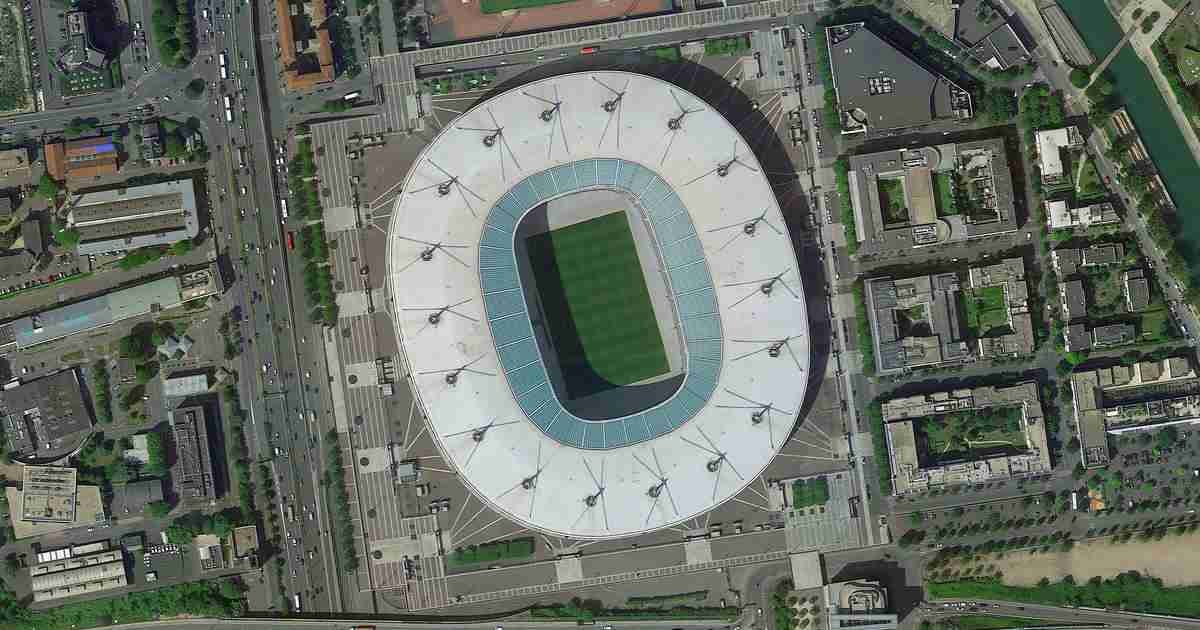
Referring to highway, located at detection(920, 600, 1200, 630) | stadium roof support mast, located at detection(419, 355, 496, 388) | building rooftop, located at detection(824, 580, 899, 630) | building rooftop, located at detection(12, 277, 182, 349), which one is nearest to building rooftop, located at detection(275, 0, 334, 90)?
building rooftop, located at detection(12, 277, 182, 349)

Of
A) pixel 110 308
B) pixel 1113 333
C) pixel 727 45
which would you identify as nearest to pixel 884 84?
pixel 727 45

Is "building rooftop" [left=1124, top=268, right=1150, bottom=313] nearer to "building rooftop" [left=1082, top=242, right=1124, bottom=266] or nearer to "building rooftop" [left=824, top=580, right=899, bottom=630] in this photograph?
"building rooftop" [left=1082, top=242, right=1124, bottom=266]

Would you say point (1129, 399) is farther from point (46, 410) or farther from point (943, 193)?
point (46, 410)

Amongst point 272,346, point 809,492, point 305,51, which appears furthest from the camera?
point 809,492

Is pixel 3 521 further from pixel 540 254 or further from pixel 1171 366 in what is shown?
pixel 1171 366

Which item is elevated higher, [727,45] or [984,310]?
[727,45]

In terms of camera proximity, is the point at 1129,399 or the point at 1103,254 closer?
the point at 1103,254

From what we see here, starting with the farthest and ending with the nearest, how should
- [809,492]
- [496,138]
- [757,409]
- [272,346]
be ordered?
[809,492] → [272,346] → [757,409] → [496,138]

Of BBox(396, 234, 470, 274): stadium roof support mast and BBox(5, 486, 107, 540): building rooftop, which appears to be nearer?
BBox(396, 234, 470, 274): stadium roof support mast
